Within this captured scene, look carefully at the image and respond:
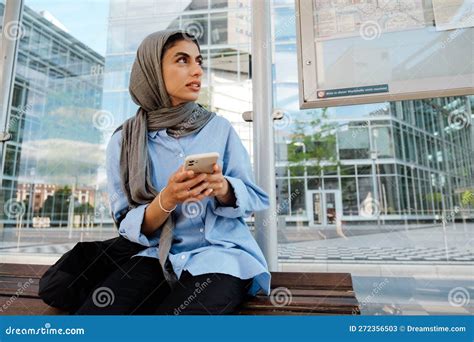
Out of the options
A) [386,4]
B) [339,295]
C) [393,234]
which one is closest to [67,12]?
[386,4]

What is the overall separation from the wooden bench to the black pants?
0.36 ft

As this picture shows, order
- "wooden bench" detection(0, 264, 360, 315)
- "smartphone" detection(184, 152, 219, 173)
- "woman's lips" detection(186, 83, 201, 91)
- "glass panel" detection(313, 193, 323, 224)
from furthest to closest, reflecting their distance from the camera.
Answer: "glass panel" detection(313, 193, 323, 224), "woman's lips" detection(186, 83, 201, 91), "wooden bench" detection(0, 264, 360, 315), "smartphone" detection(184, 152, 219, 173)

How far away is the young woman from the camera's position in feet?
3.09

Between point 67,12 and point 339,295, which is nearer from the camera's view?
point 339,295

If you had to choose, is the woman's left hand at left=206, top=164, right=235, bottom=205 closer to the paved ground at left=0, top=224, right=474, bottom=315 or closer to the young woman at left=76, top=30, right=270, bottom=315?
the young woman at left=76, top=30, right=270, bottom=315

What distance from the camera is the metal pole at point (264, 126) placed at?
1650mm

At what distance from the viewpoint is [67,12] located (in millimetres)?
2506

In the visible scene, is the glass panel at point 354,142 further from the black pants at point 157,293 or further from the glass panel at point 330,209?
the black pants at point 157,293

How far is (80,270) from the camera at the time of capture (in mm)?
1054

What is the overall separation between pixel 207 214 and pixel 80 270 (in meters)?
0.47

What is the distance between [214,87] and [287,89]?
0.73m

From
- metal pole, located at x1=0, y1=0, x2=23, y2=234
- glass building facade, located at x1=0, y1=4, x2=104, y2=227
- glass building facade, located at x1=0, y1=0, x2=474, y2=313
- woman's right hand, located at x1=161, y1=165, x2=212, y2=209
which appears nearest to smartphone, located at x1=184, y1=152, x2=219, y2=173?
woman's right hand, located at x1=161, y1=165, x2=212, y2=209

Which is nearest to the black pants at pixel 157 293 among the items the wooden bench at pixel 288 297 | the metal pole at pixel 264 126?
the wooden bench at pixel 288 297
